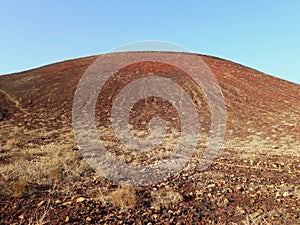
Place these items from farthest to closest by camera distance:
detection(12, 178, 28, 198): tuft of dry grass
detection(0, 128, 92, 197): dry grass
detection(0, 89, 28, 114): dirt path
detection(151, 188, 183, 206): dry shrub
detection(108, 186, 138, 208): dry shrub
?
detection(0, 89, 28, 114): dirt path < detection(0, 128, 92, 197): dry grass < detection(12, 178, 28, 198): tuft of dry grass < detection(151, 188, 183, 206): dry shrub < detection(108, 186, 138, 208): dry shrub

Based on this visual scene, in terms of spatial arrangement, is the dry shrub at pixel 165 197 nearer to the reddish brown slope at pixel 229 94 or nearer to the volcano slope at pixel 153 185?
the volcano slope at pixel 153 185

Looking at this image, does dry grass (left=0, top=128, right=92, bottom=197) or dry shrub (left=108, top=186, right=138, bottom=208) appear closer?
dry shrub (left=108, top=186, right=138, bottom=208)

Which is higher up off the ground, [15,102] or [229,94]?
[15,102]

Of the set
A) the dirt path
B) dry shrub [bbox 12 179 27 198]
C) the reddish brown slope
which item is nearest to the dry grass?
dry shrub [bbox 12 179 27 198]

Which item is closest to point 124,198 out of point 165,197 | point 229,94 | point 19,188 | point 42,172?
point 165,197

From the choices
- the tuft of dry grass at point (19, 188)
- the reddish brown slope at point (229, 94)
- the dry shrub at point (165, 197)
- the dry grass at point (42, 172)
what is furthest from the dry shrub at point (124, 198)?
the reddish brown slope at point (229, 94)

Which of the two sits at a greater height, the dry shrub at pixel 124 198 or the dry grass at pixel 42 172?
the dry grass at pixel 42 172

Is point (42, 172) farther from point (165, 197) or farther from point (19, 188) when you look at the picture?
point (165, 197)

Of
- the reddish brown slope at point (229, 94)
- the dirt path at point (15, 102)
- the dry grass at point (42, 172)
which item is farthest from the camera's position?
the dirt path at point (15, 102)

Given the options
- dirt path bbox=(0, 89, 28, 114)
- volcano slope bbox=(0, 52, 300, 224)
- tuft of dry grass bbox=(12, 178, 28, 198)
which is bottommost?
volcano slope bbox=(0, 52, 300, 224)

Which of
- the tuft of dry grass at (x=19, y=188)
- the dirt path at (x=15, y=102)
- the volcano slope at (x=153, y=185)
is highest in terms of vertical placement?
the dirt path at (x=15, y=102)

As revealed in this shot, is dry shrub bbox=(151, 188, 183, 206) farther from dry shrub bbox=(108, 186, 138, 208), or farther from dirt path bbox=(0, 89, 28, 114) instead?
dirt path bbox=(0, 89, 28, 114)

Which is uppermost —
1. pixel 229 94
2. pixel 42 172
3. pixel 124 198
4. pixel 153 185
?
pixel 229 94

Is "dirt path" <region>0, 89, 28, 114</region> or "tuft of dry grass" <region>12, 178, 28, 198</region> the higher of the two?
"dirt path" <region>0, 89, 28, 114</region>
